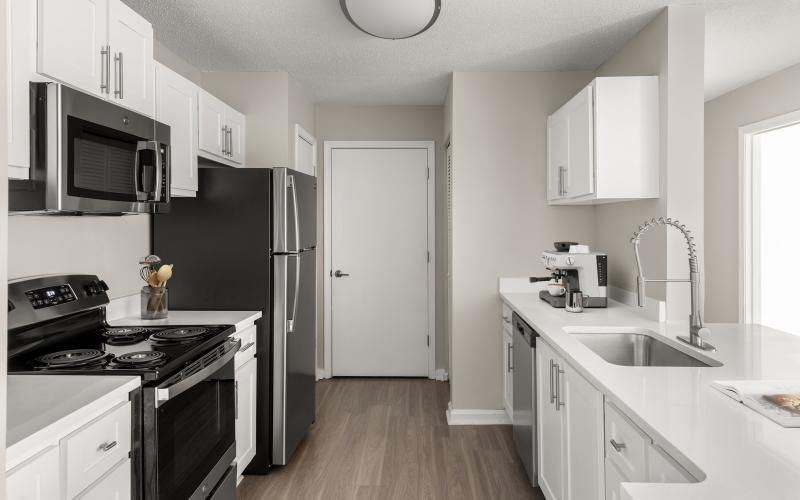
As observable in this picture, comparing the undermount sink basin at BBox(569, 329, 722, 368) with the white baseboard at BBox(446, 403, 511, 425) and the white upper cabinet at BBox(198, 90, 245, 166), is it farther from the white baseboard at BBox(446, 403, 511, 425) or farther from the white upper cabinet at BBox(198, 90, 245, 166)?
the white upper cabinet at BBox(198, 90, 245, 166)

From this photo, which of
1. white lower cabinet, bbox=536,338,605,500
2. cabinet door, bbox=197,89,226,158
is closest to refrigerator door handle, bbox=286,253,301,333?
cabinet door, bbox=197,89,226,158

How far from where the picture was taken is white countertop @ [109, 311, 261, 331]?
2.63 m

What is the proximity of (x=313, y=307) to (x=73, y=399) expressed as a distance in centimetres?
213

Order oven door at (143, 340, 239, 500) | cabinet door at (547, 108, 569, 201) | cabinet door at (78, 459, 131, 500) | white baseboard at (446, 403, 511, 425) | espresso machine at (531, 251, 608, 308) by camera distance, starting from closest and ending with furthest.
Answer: cabinet door at (78, 459, 131, 500) → oven door at (143, 340, 239, 500) → espresso machine at (531, 251, 608, 308) → cabinet door at (547, 108, 569, 201) → white baseboard at (446, 403, 511, 425)

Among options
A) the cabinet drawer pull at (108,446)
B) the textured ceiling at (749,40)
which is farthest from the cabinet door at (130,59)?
the textured ceiling at (749,40)

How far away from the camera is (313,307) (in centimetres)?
360

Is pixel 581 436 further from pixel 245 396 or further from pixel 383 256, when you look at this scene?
pixel 383 256

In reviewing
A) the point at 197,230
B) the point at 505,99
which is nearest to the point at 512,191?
the point at 505,99

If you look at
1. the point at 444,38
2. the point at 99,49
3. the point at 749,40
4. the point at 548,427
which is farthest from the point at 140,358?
the point at 749,40

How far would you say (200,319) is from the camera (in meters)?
2.75

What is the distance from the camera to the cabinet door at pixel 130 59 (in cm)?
208

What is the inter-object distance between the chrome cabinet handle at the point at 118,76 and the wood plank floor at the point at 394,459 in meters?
2.01

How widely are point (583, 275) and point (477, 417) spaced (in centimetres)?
134

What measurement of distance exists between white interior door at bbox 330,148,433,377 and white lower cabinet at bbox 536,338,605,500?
7.78 feet
